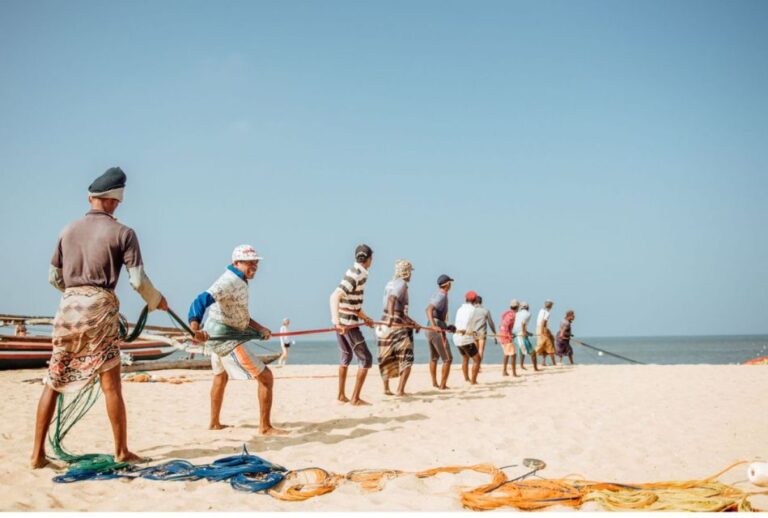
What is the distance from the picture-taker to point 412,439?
18.1 ft

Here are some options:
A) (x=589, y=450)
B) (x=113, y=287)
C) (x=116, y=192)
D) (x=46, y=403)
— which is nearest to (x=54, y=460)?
(x=46, y=403)

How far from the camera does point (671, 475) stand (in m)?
4.25

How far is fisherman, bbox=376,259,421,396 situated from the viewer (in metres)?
8.57

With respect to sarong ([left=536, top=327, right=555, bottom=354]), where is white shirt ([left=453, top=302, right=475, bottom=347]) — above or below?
above

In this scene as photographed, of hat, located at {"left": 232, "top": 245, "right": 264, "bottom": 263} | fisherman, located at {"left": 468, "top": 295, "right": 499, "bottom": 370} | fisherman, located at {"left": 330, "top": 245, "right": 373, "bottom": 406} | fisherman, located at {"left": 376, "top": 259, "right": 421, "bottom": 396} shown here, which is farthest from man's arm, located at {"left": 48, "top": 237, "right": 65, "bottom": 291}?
fisherman, located at {"left": 468, "top": 295, "right": 499, "bottom": 370}

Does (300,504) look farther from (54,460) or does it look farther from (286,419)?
(286,419)

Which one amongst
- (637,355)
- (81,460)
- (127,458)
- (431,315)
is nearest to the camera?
(81,460)

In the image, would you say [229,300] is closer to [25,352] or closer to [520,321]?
[520,321]

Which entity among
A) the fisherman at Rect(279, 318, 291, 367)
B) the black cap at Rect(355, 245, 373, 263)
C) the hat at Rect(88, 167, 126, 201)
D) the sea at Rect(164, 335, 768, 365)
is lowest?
the sea at Rect(164, 335, 768, 365)

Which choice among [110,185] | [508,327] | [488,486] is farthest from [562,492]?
[508,327]

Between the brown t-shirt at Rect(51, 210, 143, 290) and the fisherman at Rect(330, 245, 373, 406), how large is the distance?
3685 millimetres

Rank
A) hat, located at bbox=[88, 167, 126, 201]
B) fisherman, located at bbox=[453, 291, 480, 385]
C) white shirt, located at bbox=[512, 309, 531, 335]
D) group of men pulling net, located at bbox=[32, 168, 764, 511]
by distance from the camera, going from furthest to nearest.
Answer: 1. white shirt, located at bbox=[512, 309, 531, 335]
2. fisherman, located at bbox=[453, 291, 480, 385]
3. hat, located at bbox=[88, 167, 126, 201]
4. group of men pulling net, located at bbox=[32, 168, 764, 511]

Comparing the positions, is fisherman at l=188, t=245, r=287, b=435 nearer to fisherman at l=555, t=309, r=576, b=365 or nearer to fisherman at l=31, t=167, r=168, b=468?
fisherman at l=31, t=167, r=168, b=468

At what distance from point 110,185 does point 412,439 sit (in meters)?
3.62
